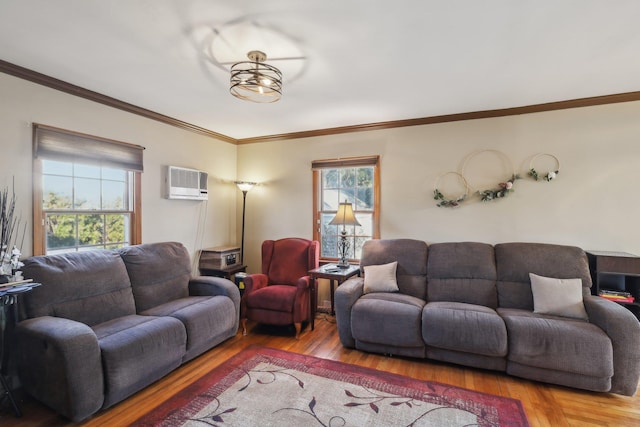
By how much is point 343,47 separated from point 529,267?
2.67 m

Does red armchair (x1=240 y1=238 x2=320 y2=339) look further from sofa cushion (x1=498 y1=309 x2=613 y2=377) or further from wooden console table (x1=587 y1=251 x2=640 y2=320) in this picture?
wooden console table (x1=587 y1=251 x2=640 y2=320)

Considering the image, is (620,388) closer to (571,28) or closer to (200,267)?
(571,28)

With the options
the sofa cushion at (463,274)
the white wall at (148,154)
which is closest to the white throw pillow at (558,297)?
the sofa cushion at (463,274)

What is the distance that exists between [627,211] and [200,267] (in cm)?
477

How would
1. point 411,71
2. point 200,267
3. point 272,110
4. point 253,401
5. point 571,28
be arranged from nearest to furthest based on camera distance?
point 571,28
point 253,401
point 411,71
point 272,110
point 200,267

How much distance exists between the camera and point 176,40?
6.76ft

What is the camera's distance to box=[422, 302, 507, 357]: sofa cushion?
255 cm

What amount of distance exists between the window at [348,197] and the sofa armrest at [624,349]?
2253 millimetres

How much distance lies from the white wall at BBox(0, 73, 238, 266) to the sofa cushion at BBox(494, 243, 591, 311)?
360cm

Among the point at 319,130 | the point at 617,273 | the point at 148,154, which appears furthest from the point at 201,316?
Answer: the point at 617,273

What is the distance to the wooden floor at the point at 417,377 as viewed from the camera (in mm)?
2090

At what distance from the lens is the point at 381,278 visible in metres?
3.41

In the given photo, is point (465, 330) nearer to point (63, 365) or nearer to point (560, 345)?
point (560, 345)

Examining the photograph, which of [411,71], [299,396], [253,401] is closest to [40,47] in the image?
[411,71]
